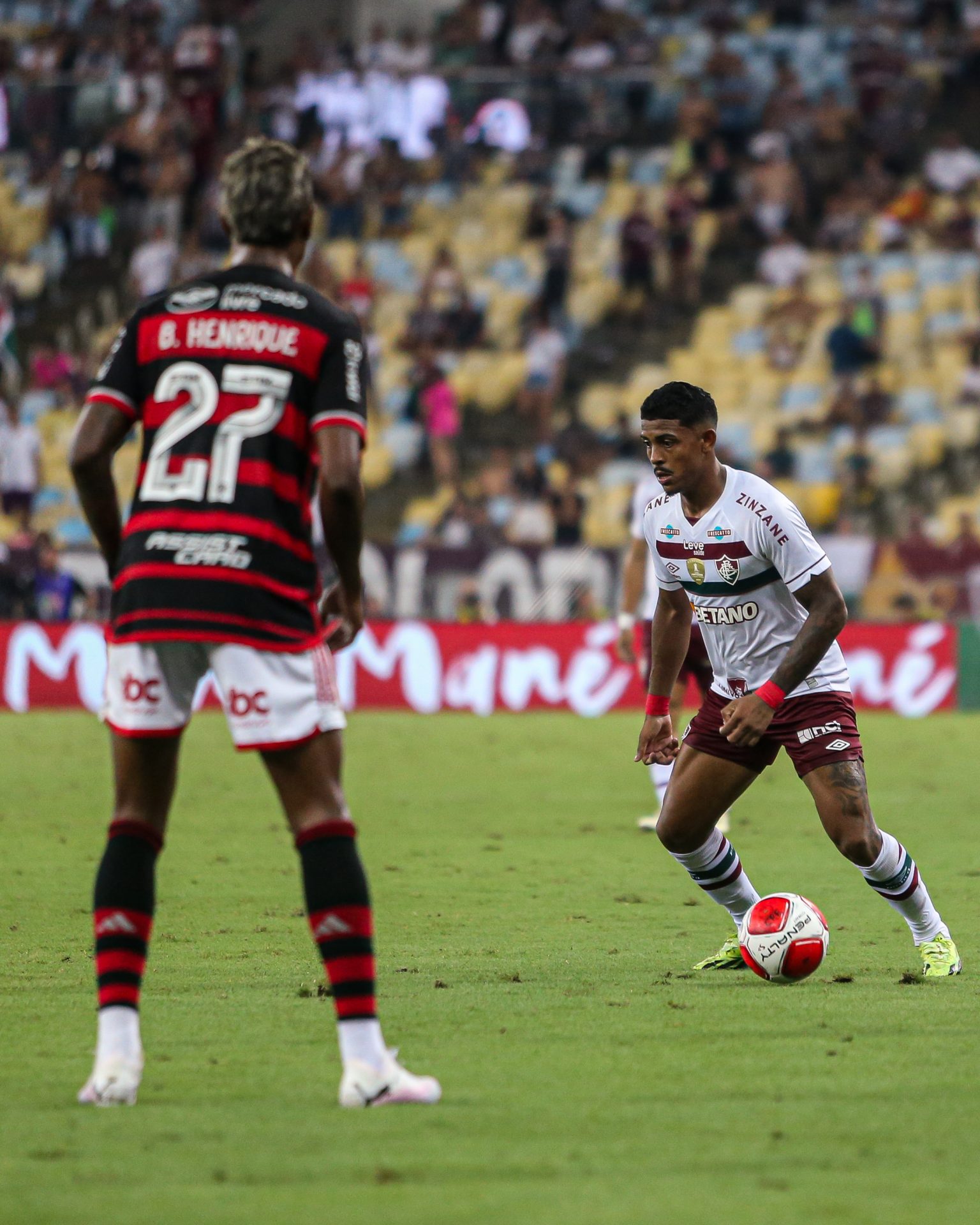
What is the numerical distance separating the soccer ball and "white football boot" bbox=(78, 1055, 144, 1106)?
A: 103 inches

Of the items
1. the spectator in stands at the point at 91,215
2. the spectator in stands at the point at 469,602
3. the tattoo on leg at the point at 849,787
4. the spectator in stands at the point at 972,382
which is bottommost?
the tattoo on leg at the point at 849,787

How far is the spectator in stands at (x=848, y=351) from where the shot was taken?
23266 millimetres

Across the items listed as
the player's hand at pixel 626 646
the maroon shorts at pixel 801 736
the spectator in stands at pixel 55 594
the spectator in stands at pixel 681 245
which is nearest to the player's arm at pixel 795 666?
the maroon shorts at pixel 801 736

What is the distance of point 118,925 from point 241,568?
962 millimetres

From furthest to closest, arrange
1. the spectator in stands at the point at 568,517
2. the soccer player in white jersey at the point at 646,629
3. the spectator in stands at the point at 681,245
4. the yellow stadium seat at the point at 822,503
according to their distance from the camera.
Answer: the spectator in stands at the point at 681,245 < the yellow stadium seat at the point at 822,503 < the spectator in stands at the point at 568,517 < the soccer player in white jersey at the point at 646,629

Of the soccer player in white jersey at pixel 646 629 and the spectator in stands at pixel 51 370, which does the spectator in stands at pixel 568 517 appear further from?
the soccer player in white jersey at pixel 646 629

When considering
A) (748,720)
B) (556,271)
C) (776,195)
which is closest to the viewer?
(748,720)

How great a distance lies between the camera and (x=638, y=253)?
2542 cm

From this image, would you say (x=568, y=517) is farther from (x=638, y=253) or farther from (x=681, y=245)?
(x=681, y=245)

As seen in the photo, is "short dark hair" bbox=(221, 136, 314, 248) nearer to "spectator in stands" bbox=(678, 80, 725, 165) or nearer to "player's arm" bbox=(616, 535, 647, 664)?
"player's arm" bbox=(616, 535, 647, 664)

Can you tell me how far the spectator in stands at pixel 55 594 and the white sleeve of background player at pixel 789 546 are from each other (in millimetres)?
13915

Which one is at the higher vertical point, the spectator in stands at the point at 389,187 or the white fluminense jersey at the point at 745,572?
the spectator in stands at the point at 389,187

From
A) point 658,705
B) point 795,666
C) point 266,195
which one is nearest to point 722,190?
point 658,705

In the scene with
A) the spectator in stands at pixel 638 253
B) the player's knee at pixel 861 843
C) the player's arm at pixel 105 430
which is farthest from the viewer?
the spectator in stands at pixel 638 253
